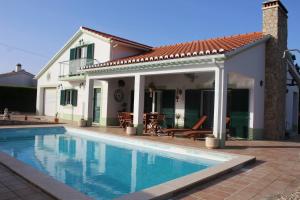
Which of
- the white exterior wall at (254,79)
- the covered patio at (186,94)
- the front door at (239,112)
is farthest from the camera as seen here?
the front door at (239,112)

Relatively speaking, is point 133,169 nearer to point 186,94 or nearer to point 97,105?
point 186,94

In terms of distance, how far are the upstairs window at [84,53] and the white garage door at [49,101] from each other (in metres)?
5.44

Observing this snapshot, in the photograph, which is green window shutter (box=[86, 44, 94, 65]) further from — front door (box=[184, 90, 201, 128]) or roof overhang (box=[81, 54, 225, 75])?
front door (box=[184, 90, 201, 128])

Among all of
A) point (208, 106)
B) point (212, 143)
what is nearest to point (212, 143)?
point (212, 143)

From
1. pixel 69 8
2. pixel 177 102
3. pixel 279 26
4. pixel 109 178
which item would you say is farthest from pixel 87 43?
pixel 109 178

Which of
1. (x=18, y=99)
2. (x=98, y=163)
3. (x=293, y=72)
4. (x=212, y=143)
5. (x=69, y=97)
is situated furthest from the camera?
(x=18, y=99)

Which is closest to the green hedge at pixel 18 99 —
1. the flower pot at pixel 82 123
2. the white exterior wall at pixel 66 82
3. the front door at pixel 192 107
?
the white exterior wall at pixel 66 82

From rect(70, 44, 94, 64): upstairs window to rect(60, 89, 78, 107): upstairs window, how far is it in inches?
110

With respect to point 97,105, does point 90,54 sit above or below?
above

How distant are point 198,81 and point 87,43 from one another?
9.76 meters

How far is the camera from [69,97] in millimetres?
23203

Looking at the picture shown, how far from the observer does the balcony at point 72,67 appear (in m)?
20.6

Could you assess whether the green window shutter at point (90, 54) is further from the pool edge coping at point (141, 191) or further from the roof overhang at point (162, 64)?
the pool edge coping at point (141, 191)

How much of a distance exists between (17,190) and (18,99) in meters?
27.2
